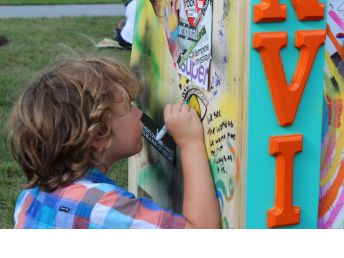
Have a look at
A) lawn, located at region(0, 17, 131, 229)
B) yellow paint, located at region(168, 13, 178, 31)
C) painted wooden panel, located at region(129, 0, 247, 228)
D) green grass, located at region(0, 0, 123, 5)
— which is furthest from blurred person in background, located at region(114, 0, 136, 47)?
green grass, located at region(0, 0, 123, 5)

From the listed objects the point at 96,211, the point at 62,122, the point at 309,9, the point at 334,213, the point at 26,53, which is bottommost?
the point at 26,53

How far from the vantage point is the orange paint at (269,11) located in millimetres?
763

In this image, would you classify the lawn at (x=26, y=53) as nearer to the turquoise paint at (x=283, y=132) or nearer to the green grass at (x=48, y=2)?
the turquoise paint at (x=283, y=132)

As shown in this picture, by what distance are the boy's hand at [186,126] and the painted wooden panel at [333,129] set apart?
299 mm

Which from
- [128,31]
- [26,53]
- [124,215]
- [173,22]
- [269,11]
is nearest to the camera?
[269,11]

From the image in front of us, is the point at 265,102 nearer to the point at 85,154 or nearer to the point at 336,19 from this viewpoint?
the point at 336,19

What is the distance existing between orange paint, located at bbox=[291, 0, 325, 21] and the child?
36cm

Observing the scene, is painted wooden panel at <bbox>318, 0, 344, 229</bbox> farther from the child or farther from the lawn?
the lawn

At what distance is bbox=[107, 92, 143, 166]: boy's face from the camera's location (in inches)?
41.1

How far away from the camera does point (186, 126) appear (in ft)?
3.42

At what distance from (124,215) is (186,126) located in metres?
0.28

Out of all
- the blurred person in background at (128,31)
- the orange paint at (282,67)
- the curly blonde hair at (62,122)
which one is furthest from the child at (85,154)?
the blurred person in background at (128,31)

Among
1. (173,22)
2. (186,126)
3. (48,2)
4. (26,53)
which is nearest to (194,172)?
(186,126)

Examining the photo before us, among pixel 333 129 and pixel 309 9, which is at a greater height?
pixel 309 9
